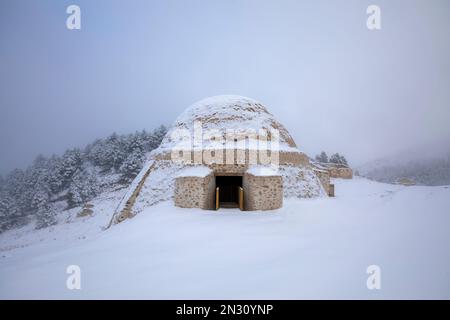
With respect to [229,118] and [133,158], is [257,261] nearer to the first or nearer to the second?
[229,118]

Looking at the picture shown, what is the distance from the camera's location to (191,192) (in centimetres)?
949

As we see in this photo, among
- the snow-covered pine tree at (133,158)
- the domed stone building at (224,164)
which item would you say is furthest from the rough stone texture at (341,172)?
the snow-covered pine tree at (133,158)

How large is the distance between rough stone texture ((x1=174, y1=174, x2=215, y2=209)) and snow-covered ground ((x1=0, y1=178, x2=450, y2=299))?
5.35 ft

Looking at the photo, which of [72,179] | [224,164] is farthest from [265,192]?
[72,179]

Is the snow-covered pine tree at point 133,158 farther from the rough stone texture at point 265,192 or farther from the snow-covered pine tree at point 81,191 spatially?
Result: the rough stone texture at point 265,192

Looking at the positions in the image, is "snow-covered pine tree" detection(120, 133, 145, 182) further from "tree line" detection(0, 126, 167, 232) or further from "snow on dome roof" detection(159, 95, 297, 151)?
"snow on dome roof" detection(159, 95, 297, 151)

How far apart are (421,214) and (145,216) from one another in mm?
10208

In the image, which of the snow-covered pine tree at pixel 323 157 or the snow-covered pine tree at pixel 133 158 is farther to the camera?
the snow-covered pine tree at pixel 323 157

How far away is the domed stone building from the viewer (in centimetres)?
964

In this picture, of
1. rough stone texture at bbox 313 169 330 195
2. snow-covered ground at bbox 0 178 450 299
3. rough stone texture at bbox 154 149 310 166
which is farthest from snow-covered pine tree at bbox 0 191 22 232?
rough stone texture at bbox 313 169 330 195

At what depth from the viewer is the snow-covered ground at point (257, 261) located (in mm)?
3520

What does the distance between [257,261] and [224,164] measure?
23.4ft

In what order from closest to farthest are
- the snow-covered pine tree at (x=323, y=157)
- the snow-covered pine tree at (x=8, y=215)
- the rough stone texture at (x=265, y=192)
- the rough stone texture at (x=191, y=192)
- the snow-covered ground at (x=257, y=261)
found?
the snow-covered ground at (x=257, y=261) < the rough stone texture at (x=191, y=192) < the rough stone texture at (x=265, y=192) < the snow-covered pine tree at (x=8, y=215) < the snow-covered pine tree at (x=323, y=157)
